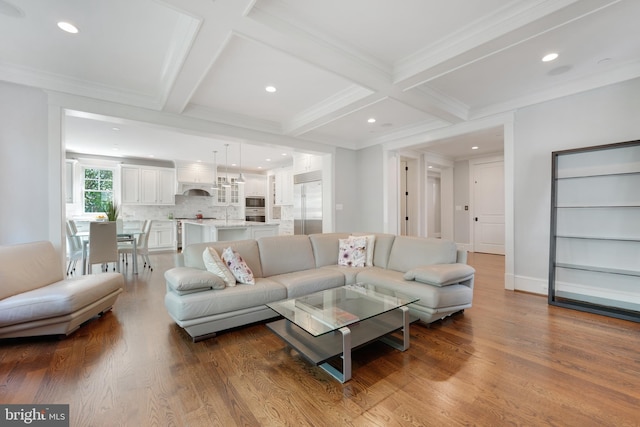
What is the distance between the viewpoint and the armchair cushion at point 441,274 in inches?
102

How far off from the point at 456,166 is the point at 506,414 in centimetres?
711

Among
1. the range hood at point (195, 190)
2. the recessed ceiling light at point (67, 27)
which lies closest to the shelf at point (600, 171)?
the recessed ceiling light at point (67, 27)

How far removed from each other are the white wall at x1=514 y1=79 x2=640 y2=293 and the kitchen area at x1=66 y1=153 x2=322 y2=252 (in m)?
3.67

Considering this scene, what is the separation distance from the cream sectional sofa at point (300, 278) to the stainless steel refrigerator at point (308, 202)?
87.5 inches

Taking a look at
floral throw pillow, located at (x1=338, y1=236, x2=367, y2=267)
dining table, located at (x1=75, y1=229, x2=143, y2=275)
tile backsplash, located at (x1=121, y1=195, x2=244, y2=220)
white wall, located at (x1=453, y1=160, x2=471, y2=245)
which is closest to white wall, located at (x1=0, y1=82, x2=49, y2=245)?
dining table, located at (x1=75, y1=229, x2=143, y2=275)

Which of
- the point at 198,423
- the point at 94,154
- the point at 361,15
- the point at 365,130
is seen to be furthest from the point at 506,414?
the point at 94,154

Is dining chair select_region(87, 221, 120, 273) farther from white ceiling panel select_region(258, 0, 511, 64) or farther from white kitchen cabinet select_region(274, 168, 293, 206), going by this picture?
white kitchen cabinet select_region(274, 168, 293, 206)

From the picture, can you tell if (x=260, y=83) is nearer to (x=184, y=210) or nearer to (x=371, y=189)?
(x=371, y=189)

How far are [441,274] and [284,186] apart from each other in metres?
6.22

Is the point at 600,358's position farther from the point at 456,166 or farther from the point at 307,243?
the point at 456,166

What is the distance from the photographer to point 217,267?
266 centimetres

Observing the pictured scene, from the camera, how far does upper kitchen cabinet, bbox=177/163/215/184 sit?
813 cm

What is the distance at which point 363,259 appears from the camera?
3.65 m

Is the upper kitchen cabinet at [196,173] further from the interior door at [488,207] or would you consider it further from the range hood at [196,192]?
the interior door at [488,207]
